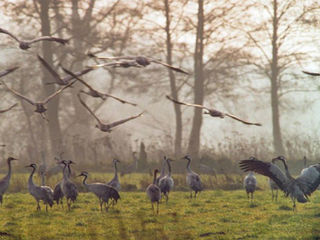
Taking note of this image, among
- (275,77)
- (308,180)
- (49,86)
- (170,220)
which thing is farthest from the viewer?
(275,77)

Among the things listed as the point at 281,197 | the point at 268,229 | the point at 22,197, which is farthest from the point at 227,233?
the point at 22,197

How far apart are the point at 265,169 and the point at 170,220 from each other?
9.28 feet

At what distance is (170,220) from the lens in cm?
1318

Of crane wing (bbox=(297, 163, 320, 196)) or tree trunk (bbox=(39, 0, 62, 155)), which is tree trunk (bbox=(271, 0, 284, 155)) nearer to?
tree trunk (bbox=(39, 0, 62, 155))

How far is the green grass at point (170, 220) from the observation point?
37.6 ft

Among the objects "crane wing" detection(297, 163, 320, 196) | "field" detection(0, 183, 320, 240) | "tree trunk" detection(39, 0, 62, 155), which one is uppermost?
"tree trunk" detection(39, 0, 62, 155)

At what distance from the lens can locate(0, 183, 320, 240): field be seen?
11.4 meters

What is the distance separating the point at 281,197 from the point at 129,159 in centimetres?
1352

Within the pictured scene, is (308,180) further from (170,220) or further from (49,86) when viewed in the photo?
(49,86)

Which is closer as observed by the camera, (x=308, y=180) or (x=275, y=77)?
(x=308, y=180)

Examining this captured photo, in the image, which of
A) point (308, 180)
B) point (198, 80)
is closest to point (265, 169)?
point (308, 180)

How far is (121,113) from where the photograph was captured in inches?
2672

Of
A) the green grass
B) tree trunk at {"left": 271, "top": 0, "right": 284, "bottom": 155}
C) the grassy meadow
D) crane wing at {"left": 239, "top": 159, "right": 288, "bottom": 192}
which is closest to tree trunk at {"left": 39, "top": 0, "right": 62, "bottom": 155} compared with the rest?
tree trunk at {"left": 271, "top": 0, "right": 284, "bottom": 155}

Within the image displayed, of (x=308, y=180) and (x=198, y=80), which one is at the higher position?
(x=198, y=80)
